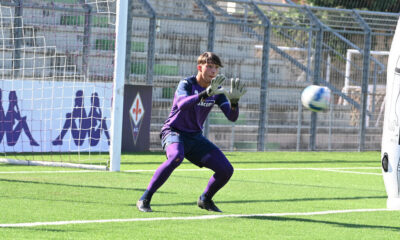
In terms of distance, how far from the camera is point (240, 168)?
15742 mm

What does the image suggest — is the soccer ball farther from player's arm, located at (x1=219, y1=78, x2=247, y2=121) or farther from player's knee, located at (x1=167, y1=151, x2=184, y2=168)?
player's knee, located at (x1=167, y1=151, x2=184, y2=168)

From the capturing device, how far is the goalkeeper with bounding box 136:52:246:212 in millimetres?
8789

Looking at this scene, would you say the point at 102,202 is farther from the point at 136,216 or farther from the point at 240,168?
the point at 240,168

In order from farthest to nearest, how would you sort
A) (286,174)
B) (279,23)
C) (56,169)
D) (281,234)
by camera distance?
(279,23) → (286,174) → (56,169) → (281,234)

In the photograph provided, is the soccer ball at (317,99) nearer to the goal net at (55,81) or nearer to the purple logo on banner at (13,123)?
the goal net at (55,81)

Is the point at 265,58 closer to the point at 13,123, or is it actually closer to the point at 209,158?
the point at 13,123

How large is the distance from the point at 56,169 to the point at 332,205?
5.37m

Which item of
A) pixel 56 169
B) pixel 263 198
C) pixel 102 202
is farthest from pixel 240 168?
pixel 102 202

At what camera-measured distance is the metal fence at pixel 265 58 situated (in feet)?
63.9

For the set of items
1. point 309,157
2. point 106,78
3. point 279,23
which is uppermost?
point 279,23

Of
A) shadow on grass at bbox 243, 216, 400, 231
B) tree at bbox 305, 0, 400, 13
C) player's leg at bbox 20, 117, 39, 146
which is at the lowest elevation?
shadow on grass at bbox 243, 216, 400, 231

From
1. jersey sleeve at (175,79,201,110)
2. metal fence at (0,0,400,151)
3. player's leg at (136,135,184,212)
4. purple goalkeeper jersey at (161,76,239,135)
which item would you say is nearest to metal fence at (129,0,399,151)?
metal fence at (0,0,400,151)

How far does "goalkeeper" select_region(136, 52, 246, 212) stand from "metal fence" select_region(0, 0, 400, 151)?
28.4ft

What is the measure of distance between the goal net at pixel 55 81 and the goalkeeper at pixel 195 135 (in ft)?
24.8
